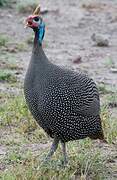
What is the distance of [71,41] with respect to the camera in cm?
1105

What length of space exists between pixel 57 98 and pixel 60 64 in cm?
398

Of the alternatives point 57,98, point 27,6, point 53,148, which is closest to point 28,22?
point 57,98

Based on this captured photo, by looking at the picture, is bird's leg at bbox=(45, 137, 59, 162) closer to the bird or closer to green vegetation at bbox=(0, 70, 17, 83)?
the bird

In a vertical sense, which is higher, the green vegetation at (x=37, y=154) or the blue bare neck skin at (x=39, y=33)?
the blue bare neck skin at (x=39, y=33)

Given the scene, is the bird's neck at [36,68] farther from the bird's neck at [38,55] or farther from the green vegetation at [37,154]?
the green vegetation at [37,154]

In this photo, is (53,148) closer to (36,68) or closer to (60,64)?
(36,68)

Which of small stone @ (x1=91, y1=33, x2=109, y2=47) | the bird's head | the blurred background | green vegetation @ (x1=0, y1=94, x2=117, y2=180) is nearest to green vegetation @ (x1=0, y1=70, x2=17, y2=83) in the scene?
the blurred background

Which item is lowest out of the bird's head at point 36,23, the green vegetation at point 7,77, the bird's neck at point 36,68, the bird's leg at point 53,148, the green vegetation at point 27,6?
the green vegetation at point 27,6

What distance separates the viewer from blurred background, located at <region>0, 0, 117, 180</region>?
577cm

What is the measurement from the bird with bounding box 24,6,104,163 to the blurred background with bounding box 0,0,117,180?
0.27 meters

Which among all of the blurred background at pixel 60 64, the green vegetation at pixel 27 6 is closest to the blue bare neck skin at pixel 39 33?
the blurred background at pixel 60 64

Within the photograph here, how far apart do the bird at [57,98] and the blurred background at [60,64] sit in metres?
0.27

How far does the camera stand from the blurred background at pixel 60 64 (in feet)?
18.9

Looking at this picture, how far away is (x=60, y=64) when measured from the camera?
374 inches
